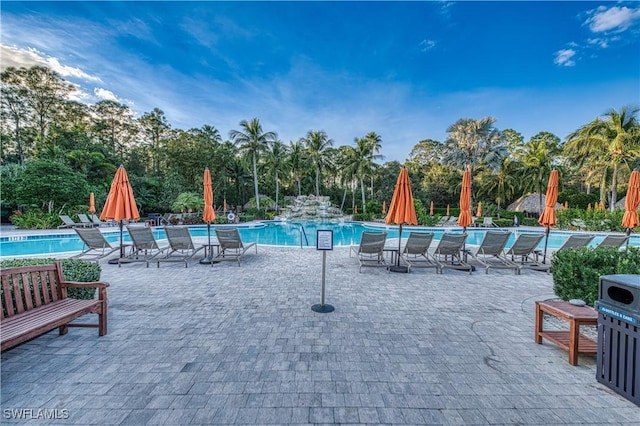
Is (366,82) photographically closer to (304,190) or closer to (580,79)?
(580,79)

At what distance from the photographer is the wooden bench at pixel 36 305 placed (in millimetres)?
2367

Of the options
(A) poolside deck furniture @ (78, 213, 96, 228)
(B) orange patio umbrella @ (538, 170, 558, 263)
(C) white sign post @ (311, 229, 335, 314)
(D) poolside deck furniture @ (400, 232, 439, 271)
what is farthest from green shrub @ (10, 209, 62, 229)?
(B) orange patio umbrella @ (538, 170, 558, 263)

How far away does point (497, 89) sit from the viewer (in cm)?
1562

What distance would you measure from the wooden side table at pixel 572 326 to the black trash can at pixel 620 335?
0.94ft

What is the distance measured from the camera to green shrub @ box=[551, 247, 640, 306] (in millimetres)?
3738

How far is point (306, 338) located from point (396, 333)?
116 cm

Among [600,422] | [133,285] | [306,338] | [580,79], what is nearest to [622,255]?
[600,422]

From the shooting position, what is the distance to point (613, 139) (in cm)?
1781

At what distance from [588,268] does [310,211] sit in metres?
A: 23.5

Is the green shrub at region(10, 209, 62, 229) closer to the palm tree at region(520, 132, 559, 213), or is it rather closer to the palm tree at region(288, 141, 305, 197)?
the palm tree at region(288, 141, 305, 197)

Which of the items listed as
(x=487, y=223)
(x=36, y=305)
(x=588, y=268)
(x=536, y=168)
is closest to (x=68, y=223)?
(x=36, y=305)

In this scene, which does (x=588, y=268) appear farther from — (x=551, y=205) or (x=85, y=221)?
(x=85, y=221)

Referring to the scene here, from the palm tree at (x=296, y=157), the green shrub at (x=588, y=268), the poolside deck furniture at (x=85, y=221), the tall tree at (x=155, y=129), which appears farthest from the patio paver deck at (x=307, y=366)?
the tall tree at (x=155, y=129)

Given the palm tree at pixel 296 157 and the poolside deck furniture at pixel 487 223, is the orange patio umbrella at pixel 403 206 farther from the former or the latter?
the palm tree at pixel 296 157
